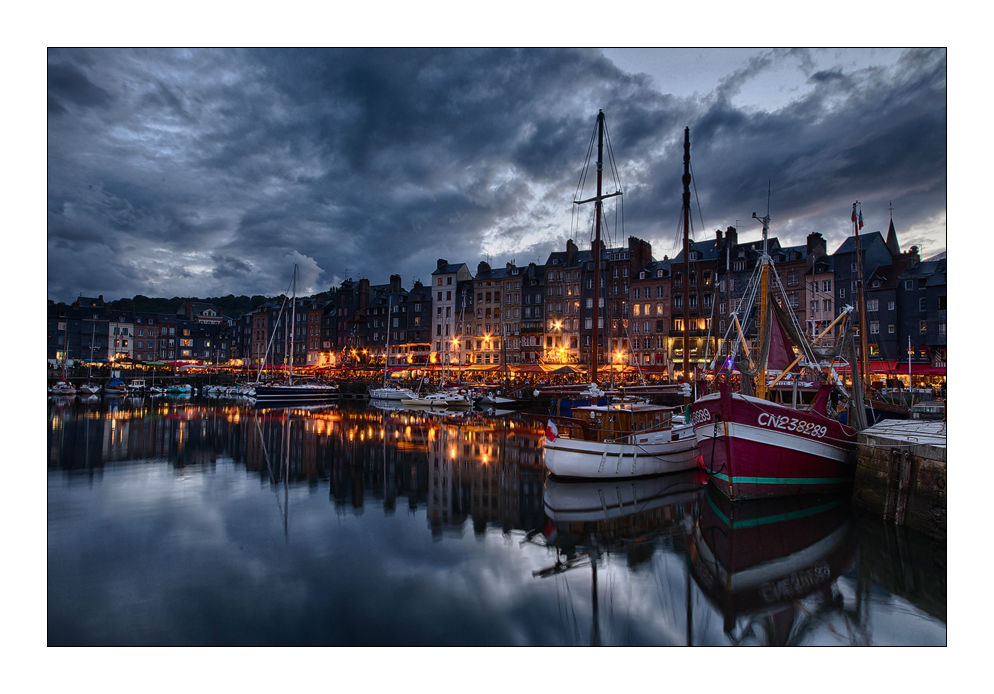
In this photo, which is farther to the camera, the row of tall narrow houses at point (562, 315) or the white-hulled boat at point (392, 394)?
the white-hulled boat at point (392, 394)

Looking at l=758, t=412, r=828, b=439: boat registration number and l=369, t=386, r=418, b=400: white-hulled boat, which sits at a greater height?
l=758, t=412, r=828, b=439: boat registration number

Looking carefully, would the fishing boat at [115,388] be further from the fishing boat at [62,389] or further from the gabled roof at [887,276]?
the gabled roof at [887,276]

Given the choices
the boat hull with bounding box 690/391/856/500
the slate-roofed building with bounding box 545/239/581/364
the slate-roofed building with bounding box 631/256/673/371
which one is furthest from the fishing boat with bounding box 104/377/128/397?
the boat hull with bounding box 690/391/856/500

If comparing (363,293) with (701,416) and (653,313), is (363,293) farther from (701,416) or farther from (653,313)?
(701,416)

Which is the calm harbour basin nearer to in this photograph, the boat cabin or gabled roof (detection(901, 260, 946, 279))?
the boat cabin

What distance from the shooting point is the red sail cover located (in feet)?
53.8

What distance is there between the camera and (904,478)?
11.8 m

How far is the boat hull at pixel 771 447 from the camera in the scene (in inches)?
560

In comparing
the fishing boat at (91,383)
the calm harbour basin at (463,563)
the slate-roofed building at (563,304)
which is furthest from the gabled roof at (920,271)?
the fishing boat at (91,383)

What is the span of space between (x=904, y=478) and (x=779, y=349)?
539 centimetres

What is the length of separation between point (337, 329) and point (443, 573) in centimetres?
9107

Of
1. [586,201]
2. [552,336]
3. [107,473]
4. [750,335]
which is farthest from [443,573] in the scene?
[552,336]

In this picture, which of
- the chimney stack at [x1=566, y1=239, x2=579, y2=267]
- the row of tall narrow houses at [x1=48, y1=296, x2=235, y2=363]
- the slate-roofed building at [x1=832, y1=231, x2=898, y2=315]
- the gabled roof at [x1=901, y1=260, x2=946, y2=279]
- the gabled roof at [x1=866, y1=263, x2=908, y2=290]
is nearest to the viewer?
the gabled roof at [x1=901, y1=260, x2=946, y2=279]

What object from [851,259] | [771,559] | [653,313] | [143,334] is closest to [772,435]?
[771,559]
